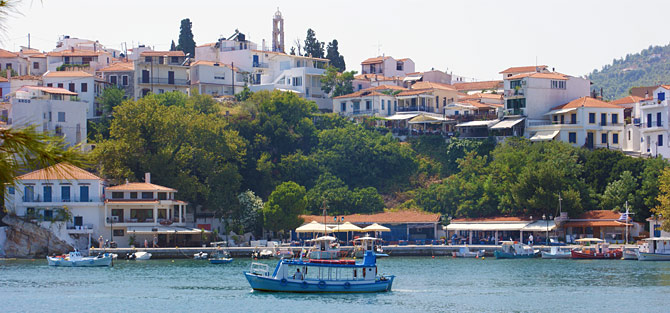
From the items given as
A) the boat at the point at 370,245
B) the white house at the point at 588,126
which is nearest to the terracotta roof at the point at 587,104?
the white house at the point at 588,126

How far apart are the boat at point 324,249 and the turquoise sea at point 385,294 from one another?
3.52 metres

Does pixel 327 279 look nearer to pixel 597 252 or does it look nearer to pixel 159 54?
pixel 597 252

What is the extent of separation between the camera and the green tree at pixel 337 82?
323 feet

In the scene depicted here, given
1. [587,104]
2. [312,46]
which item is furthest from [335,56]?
[587,104]

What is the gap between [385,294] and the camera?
4378cm

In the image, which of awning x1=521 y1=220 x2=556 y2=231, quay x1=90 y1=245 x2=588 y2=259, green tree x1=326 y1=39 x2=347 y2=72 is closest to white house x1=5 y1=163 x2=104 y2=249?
quay x1=90 y1=245 x2=588 y2=259

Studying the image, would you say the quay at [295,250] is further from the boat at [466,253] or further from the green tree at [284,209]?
the green tree at [284,209]

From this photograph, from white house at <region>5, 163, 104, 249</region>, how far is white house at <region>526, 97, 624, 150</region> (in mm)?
38399

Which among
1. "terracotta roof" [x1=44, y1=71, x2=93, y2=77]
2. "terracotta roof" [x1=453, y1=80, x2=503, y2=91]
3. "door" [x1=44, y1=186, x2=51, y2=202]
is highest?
"terracotta roof" [x1=453, y1=80, x2=503, y2=91]

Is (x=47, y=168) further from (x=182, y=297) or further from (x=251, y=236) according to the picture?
(x=251, y=236)

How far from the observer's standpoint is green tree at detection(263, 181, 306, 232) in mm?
70875

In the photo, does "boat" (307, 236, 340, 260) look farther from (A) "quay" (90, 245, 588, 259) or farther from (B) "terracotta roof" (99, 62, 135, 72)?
(B) "terracotta roof" (99, 62, 135, 72)

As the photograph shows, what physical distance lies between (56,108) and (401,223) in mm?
30925

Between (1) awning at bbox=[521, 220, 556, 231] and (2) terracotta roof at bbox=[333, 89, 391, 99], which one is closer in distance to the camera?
(1) awning at bbox=[521, 220, 556, 231]
